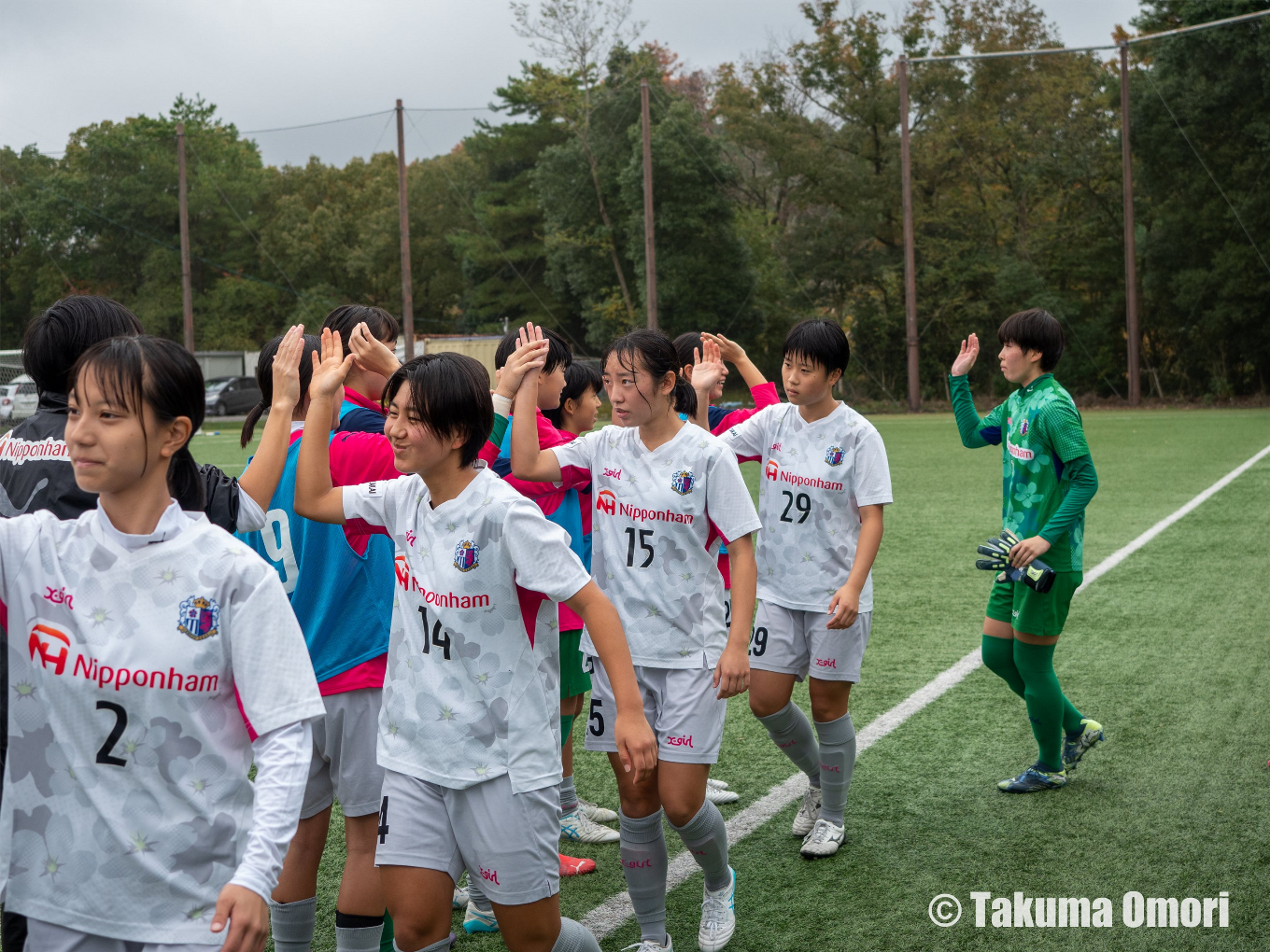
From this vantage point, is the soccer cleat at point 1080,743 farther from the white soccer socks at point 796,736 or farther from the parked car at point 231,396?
the parked car at point 231,396

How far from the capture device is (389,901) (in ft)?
8.95

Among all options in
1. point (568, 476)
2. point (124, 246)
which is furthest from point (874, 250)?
point (568, 476)

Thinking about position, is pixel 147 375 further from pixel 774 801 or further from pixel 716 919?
pixel 774 801

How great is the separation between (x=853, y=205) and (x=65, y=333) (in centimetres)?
4091

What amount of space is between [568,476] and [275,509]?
3.22ft

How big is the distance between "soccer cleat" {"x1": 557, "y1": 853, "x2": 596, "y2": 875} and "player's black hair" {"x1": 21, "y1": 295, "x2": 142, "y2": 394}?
8.14ft

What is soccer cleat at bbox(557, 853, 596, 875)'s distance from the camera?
4.30 meters

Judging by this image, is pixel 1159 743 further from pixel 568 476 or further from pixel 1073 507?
pixel 568 476

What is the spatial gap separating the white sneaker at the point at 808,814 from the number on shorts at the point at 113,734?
3.10m

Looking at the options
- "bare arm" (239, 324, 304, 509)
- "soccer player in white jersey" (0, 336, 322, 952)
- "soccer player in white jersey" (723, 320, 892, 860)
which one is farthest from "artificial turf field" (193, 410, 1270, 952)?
"soccer player in white jersey" (0, 336, 322, 952)

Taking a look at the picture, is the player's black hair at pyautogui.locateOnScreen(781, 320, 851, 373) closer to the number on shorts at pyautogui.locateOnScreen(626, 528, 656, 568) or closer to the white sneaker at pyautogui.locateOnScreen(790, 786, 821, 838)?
the number on shorts at pyautogui.locateOnScreen(626, 528, 656, 568)

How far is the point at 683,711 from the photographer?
11.6 ft

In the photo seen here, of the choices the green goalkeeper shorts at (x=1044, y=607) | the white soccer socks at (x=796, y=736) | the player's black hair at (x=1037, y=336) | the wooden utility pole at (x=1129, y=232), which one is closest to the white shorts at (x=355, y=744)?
the white soccer socks at (x=796, y=736)

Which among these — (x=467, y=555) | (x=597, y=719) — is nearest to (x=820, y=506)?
(x=597, y=719)
